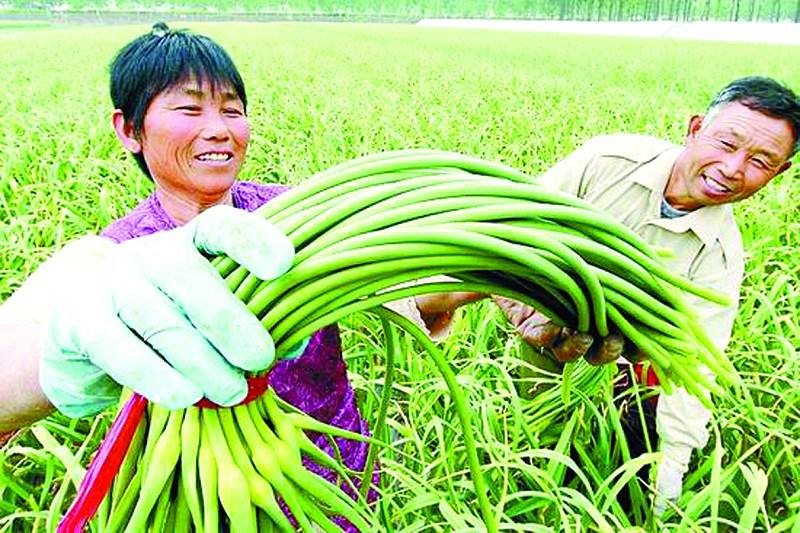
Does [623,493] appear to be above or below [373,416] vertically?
below

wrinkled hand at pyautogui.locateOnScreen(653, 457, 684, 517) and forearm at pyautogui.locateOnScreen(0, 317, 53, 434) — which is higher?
forearm at pyautogui.locateOnScreen(0, 317, 53, 434)

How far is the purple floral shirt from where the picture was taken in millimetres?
1241

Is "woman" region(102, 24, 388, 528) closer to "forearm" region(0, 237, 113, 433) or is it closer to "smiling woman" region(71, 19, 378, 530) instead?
"smiling woman" region(71, 19, 378, 530)

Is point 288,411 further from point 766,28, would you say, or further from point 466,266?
point 766,28

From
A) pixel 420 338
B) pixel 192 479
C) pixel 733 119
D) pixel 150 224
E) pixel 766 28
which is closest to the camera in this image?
pixel 192 479

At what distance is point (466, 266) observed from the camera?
0.64 meters

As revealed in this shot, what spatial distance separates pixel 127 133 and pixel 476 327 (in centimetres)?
131

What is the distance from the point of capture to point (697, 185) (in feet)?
5.76

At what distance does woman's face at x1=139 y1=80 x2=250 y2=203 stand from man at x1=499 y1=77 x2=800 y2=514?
94 centimetres

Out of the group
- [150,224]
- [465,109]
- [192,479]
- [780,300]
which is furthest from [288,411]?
[465,109]

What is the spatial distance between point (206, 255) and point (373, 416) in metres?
1.20

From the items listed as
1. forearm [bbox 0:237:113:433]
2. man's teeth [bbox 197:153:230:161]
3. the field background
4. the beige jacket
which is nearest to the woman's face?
man's teeth [bbox 197:153:230:161]

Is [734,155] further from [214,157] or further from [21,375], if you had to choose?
[21,375]

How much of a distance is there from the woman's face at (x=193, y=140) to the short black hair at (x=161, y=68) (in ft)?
0.05
